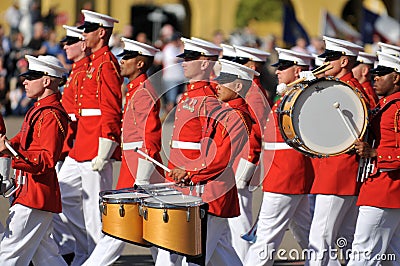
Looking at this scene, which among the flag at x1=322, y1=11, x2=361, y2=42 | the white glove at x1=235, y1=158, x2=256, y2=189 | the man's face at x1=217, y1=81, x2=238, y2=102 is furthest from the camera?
the flag at x1=322, y1=11, x2=361, y2=42

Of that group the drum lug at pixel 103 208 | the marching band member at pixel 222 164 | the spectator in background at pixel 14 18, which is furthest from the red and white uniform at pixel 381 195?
the spectator in background at pixel 14 18

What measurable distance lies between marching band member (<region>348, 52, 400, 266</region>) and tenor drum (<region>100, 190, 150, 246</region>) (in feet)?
4.91

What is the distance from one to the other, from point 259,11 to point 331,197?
33442 mm

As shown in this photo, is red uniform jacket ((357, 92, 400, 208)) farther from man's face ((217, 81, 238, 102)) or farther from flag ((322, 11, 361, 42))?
flag ((322, 11, 361, 42))

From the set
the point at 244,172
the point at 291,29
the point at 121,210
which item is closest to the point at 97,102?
the point at 244,172

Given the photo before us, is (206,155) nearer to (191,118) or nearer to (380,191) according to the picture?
(191,118)

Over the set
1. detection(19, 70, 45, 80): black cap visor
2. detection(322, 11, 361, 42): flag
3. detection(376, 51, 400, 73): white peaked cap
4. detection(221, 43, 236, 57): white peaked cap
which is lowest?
detection(19, 70, 45, 80): black cap visor

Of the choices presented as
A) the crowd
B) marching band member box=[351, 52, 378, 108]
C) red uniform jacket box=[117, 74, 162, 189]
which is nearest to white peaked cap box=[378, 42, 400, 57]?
the crowd

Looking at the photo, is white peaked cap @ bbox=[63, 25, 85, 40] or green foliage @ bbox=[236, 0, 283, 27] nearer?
white peaked cap @ bbox=[63, 25, 85, 40]

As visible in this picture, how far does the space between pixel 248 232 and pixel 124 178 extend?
3.99 ft

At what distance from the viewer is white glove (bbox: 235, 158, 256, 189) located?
879cm

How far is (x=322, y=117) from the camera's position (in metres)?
7.89

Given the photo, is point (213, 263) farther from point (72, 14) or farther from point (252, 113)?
point (72, 14)

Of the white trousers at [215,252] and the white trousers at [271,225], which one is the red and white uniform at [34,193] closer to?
the white trousers at [215,252]
